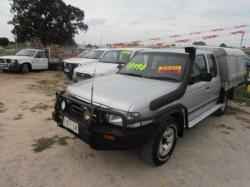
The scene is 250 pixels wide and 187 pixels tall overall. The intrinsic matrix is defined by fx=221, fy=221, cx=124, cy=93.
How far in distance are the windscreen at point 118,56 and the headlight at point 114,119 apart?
230 inches

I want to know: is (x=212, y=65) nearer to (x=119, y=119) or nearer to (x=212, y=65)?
(x=212, y=65)

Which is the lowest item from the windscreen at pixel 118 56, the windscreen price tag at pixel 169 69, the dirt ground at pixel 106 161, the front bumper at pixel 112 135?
the dirt ground at pixel 106 161

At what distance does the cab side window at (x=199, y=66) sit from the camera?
4152 millimetres

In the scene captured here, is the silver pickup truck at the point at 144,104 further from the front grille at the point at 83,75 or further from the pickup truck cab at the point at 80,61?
the pickup truck cab at the point at 80,61

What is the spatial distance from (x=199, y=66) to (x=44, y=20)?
34.8 m

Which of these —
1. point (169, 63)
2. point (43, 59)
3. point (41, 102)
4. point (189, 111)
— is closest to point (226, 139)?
point (189, 111)

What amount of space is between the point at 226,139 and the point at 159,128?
228cm

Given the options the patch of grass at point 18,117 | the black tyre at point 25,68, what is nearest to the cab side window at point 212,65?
the patch of grass at point 18,117

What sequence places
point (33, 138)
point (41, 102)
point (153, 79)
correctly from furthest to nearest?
1. point (41, 102)
2. point (33, 138)
3. point (153, 79)

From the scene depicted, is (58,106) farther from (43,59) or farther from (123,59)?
(43,59)

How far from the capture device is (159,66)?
414 centimetres

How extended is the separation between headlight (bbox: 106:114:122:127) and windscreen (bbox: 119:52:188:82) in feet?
Result: 4.39

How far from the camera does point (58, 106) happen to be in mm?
3633

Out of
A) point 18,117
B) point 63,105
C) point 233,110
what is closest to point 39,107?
point 18,117
